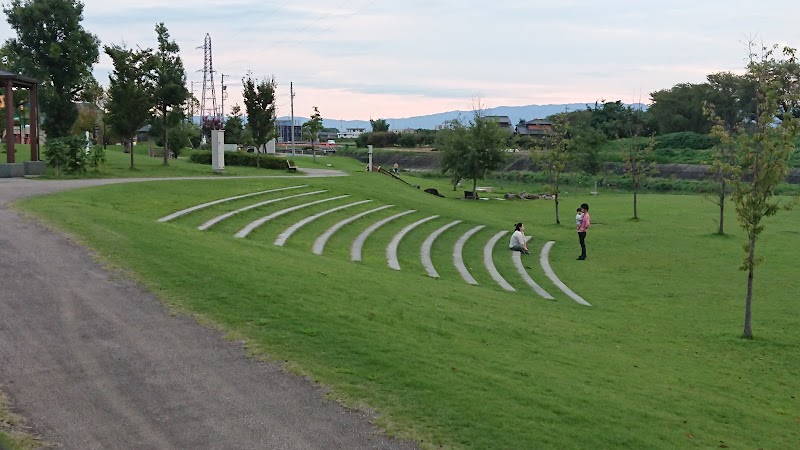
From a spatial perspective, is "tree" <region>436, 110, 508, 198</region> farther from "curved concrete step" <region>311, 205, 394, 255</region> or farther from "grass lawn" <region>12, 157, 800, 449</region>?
"grass lawn" <region>12, 157, 800, 449</region>

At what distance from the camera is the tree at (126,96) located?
100.0 feet

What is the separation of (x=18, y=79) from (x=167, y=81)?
838 centimetres

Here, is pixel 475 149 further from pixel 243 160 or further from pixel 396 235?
pixel 396 235

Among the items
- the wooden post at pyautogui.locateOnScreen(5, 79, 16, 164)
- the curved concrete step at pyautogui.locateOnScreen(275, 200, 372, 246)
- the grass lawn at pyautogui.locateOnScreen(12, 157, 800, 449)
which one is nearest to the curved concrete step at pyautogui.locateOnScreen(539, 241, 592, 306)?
the grass lawn at pyautogui.locateOnScreen(12, 157, 800, 449)

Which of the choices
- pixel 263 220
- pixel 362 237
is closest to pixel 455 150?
pixel 362 237

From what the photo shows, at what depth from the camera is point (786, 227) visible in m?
29.8

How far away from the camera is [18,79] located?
26.5 meters

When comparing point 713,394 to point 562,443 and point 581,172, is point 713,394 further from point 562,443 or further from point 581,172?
point 581,172

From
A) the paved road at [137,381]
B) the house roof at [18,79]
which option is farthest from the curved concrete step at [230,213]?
the house roof at [18,79]

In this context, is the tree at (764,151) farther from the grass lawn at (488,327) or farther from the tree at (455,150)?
the tree at (455,150)

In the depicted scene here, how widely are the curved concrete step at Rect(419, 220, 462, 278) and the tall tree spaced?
15.3 meters

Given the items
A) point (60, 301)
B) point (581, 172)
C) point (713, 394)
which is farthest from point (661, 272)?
point (581, 172)

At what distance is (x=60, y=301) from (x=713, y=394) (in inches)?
339

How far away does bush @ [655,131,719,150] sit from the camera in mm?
83938
